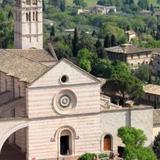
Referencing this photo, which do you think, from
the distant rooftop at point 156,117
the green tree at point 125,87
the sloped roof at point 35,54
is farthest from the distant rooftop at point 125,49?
the distant rooftop at point 156,117

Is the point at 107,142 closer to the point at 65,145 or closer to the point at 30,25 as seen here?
the point at 65,145

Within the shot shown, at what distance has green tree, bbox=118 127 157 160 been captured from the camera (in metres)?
43.2

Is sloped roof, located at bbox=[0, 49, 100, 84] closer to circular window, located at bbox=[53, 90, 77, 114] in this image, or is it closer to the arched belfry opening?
circular window, located at bbox=[53, 90, 77, 114]

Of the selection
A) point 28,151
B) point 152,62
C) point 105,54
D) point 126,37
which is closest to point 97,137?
point 28,151

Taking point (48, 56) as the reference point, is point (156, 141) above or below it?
below

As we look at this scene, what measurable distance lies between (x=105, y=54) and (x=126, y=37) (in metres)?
24.4

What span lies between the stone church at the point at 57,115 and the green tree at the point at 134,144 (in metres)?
1.45

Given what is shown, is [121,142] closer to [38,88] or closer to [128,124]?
[128,124]

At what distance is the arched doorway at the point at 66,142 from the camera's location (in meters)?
46.8

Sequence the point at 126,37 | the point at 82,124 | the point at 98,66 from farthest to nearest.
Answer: the point at 126,37
the point at 98,66
the point at 82,124

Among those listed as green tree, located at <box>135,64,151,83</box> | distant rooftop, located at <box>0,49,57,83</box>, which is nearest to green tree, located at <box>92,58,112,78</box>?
green tree, located at <box>135,64,151,83</box>

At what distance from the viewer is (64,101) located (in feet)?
152

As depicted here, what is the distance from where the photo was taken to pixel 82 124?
46906mm

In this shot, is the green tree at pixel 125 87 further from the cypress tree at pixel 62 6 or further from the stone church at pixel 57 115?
the cypress tree at pixel 62 6
